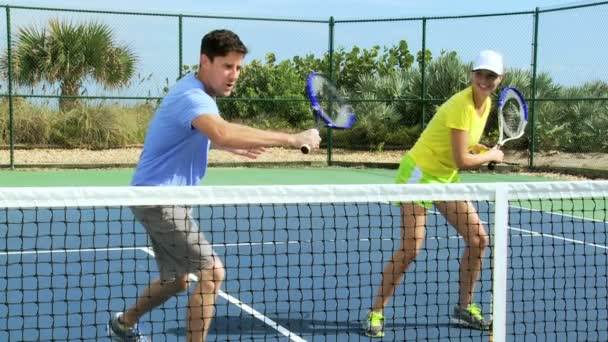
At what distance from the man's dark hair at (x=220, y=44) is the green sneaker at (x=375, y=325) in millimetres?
1657

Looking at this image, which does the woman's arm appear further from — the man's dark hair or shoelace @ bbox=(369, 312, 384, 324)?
the man's dark hair

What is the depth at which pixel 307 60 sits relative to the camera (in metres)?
18.6

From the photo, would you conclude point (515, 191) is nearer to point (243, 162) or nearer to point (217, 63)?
point (217, 63)

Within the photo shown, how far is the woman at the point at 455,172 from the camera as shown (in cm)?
448

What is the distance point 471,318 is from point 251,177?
8.88m

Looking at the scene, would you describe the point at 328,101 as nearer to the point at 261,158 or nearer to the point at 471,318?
the point at 471,318

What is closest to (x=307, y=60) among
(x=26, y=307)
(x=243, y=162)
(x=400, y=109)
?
(x=400, y=109)

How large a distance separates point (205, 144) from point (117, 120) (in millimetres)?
12877

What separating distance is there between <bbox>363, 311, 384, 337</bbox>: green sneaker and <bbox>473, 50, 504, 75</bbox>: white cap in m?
1.40

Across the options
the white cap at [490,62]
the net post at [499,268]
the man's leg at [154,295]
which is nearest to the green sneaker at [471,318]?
the net post at [499,268]

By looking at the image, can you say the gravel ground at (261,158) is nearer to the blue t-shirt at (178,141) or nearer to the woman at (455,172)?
the woman at (455,172)

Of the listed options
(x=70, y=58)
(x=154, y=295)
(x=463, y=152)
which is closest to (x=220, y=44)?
(x=154, y=295)

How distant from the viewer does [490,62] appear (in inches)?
175

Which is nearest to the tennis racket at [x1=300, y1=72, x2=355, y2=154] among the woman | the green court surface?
the woman
